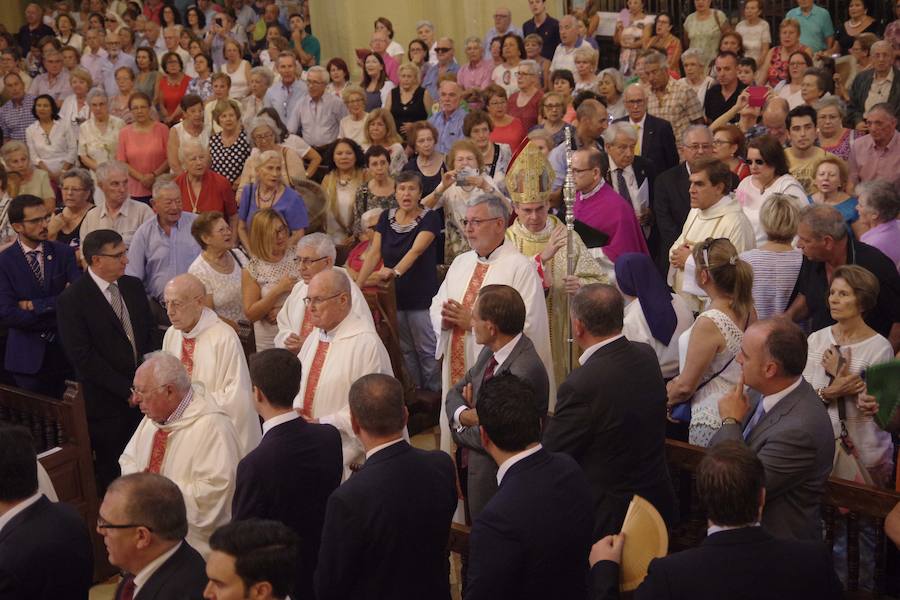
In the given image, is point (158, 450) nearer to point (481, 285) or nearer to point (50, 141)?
point (481, 285)

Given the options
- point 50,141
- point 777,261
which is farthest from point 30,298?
point 50,141

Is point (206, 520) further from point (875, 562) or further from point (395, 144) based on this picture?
point (395, 144)

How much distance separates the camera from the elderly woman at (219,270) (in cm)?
746

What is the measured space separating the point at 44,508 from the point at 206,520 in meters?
0.95

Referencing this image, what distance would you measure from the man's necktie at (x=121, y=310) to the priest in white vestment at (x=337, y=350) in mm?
1461

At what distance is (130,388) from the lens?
683cm

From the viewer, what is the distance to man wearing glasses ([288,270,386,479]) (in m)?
5.84

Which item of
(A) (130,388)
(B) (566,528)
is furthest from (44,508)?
(A) (130,388)

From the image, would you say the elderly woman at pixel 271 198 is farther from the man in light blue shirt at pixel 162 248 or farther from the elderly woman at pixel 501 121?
the elderly woman at pixel 501 121

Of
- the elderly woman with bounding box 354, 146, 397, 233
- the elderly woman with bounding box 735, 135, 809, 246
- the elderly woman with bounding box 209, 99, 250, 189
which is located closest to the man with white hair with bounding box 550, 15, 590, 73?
the elderly woman with bounding box 209, 99, 250, 189

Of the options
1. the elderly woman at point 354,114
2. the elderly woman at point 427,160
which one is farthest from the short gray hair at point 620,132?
the elderly woman at point 354,114

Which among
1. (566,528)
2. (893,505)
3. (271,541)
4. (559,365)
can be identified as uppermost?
(271,541)

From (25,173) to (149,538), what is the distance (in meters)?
7.08

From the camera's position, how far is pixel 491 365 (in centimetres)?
525
